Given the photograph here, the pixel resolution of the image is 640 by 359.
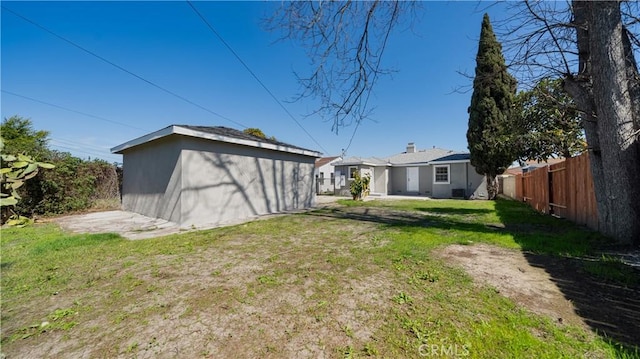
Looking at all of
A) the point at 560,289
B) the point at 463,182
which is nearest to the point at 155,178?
the point at 560,289

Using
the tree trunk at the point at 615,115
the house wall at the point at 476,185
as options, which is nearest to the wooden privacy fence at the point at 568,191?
the tree trunk at the point at 615,115

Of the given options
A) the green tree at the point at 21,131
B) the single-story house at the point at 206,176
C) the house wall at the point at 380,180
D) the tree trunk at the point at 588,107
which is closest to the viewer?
the tree trunk at the point at 588,107

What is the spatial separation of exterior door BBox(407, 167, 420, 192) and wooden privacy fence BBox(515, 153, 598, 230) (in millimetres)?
10205

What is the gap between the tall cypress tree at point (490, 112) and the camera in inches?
547

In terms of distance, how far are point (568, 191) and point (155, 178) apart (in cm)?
1217

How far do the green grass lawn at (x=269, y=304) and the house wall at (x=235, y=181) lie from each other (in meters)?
2.62

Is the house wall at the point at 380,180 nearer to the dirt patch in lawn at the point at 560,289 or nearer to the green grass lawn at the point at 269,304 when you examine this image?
the green grass lawn at the point at 269,304

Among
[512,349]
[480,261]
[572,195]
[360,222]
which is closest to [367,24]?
[480,261]

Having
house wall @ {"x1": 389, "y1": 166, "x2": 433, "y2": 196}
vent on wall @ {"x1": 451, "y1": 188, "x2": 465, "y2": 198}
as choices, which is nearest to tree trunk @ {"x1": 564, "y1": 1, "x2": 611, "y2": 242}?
vent on wall @ {"x1": 451, "y1": 188, "x2": 465, "y2": 198}

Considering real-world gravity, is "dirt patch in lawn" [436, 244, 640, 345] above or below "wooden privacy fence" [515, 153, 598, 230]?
below

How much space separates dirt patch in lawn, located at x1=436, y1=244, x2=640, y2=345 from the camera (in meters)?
2.13

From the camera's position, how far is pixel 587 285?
2844 mm

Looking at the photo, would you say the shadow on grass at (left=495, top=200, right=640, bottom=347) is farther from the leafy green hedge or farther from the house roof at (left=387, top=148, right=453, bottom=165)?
the house roof at (left=387, top=148, right=453, bottom=165)

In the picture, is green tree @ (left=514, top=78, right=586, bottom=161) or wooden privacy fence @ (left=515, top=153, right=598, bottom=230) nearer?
wooden privacy fence @ (left=515, top=153, right=598, bottom=230)
